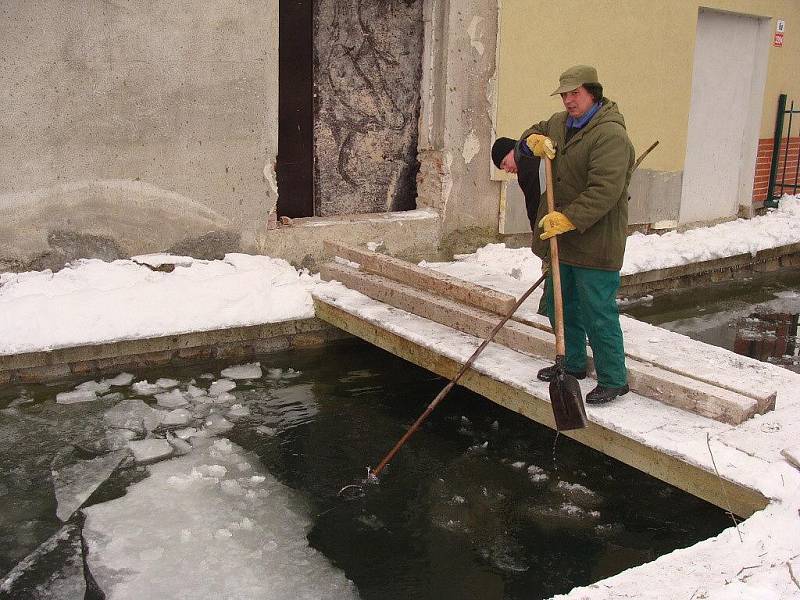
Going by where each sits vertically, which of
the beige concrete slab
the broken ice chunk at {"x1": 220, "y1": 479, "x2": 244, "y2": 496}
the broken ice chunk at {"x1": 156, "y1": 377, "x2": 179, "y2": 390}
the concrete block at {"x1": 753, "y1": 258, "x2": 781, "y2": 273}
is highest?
the beige concrete slab

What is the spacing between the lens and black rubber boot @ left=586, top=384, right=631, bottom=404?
15.5ft

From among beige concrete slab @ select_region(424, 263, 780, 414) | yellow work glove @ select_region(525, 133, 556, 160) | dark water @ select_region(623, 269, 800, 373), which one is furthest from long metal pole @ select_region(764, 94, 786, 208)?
yellow work glove @ select_region(525, 133, 556, 160)

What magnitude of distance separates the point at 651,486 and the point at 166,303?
145 inches

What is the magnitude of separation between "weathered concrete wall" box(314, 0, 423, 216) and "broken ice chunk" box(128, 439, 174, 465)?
12.3ft

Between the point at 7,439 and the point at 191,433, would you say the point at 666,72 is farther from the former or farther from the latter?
the point at 7,439

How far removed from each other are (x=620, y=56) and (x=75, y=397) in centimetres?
691

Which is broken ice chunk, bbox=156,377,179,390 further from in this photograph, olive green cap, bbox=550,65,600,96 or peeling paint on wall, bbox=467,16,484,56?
peeling paint on wall, bbox=467,16,484,56

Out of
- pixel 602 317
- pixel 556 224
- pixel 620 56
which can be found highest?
pixel 620 56

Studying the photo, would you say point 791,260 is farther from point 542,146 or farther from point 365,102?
point 542,146

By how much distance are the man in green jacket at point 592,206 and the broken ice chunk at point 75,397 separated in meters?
3.22

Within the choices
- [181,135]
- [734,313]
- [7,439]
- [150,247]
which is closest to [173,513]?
[7,439]

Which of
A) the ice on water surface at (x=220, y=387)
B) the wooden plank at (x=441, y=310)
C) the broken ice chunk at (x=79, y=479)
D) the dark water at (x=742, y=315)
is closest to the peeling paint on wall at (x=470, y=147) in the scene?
the wooden plank at (x=441, y=310)

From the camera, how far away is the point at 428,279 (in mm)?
6664

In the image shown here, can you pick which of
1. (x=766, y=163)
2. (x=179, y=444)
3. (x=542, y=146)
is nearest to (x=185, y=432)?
(x=179, y=444)
